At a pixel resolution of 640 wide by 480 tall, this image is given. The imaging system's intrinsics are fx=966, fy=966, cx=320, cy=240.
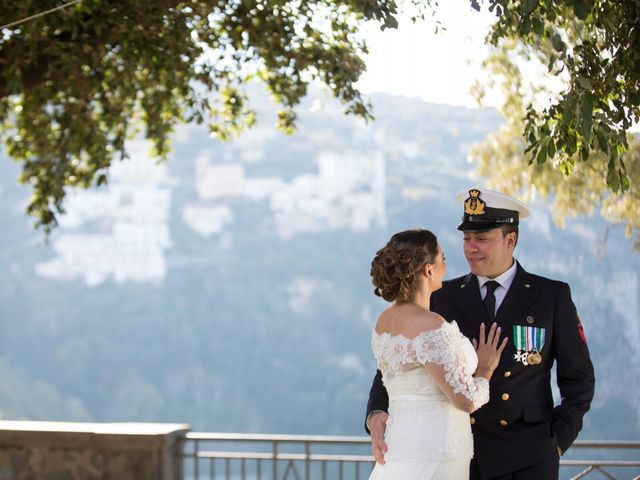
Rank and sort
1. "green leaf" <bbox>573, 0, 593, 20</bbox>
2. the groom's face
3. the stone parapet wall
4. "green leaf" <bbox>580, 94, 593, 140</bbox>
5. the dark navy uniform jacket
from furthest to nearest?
the stone parapet wall < "green leaf" <bbox>573, 0, 593, 20</bbox> < "green leaf" <bbox>580, 94, 593, 140</bbox> < the groom's face < the dark navy uniform jacket

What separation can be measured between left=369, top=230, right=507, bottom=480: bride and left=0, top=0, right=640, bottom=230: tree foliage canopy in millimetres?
945

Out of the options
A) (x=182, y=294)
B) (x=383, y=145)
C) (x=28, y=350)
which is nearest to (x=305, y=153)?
(x=383, y=145)

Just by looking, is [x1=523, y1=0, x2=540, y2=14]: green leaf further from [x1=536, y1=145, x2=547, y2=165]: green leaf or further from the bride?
the bride

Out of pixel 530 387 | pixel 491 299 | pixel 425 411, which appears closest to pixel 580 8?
pixel 491 299

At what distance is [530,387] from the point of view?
3.20m

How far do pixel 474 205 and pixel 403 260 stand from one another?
0.59m

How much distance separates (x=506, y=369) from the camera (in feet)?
10.5

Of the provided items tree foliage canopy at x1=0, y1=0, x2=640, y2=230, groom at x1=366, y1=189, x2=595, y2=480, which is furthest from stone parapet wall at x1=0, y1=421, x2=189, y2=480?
groom at x1=366, y1=189, x2=595, y2=480

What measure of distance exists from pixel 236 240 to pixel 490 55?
88.9 metres

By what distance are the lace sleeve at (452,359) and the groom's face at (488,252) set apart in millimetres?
456

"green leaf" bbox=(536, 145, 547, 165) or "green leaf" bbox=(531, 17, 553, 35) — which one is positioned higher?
"green leaf" bbox=(531, 17, 553, 35)

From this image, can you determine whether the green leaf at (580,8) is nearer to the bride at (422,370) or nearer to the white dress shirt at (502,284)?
the white dress shirt at (502,284)

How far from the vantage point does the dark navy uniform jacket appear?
3148mm

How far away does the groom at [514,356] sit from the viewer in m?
3.15
